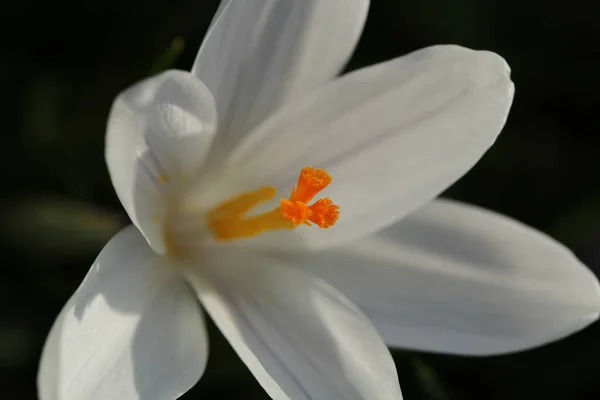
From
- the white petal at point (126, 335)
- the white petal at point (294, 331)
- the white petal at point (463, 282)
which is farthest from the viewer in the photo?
the white petal at point (463, 282)

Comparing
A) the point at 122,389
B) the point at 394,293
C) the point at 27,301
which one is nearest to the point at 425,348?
the point at 394,293

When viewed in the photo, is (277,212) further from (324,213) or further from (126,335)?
(126,335)

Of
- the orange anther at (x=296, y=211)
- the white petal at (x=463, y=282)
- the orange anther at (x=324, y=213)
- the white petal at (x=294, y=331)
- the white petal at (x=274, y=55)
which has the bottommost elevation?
the white petal at (x=463, y=282)

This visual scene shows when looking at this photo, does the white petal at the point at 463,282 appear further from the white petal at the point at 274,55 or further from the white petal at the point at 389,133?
the white petal at the point at 274,55

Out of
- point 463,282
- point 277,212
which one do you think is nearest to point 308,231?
point 277,212

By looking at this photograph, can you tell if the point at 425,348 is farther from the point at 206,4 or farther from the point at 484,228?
the point at 206,4

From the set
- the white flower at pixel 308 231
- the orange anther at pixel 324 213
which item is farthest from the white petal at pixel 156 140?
the orange anther at pixel 324 213

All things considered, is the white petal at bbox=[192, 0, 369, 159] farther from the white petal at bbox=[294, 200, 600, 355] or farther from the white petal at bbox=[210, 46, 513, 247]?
the white petal at bbox=[294, 200, 600, 355]
